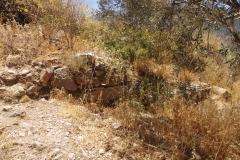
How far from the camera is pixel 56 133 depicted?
2.99 meters

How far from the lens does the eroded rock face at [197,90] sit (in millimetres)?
5277

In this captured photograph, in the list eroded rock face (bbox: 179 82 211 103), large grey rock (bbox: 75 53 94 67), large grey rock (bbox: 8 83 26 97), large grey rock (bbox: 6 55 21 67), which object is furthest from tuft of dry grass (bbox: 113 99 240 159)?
large grey rock (bbox: 6 55 21 67)

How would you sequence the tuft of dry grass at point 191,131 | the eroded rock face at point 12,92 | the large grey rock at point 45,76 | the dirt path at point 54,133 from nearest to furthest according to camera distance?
the dirt path at point 54,133
the tuft of dry grass at point 191,131
the eroded rock face at point 12,92
the large grey rock at point 45,76

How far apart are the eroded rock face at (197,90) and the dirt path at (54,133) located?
2474mm

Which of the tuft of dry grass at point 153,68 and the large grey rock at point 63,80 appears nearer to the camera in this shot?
the large grey rock at point 63,80

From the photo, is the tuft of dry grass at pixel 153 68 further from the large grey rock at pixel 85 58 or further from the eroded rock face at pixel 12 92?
the eroded rock face at pixel 12 92

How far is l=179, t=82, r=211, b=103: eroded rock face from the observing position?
5277 millimetres

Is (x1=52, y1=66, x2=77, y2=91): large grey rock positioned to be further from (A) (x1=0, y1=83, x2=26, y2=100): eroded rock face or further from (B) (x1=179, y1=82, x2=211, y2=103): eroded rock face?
(B) (x1=179, y1=82, x2=211, y2=103): eroded rock face

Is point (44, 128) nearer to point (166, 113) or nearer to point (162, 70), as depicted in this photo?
point (166, 113)

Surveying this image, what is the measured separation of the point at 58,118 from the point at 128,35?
268cm

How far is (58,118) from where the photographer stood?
3348 mm

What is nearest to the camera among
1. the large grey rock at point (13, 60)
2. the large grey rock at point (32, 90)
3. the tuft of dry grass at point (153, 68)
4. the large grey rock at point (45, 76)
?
the large grey rock at point (32, 90)

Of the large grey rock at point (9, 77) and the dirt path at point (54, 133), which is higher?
the large grey rock at point (9, 77)

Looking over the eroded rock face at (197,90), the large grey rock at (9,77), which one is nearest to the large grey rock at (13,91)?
the large grey rock at (9,77)
